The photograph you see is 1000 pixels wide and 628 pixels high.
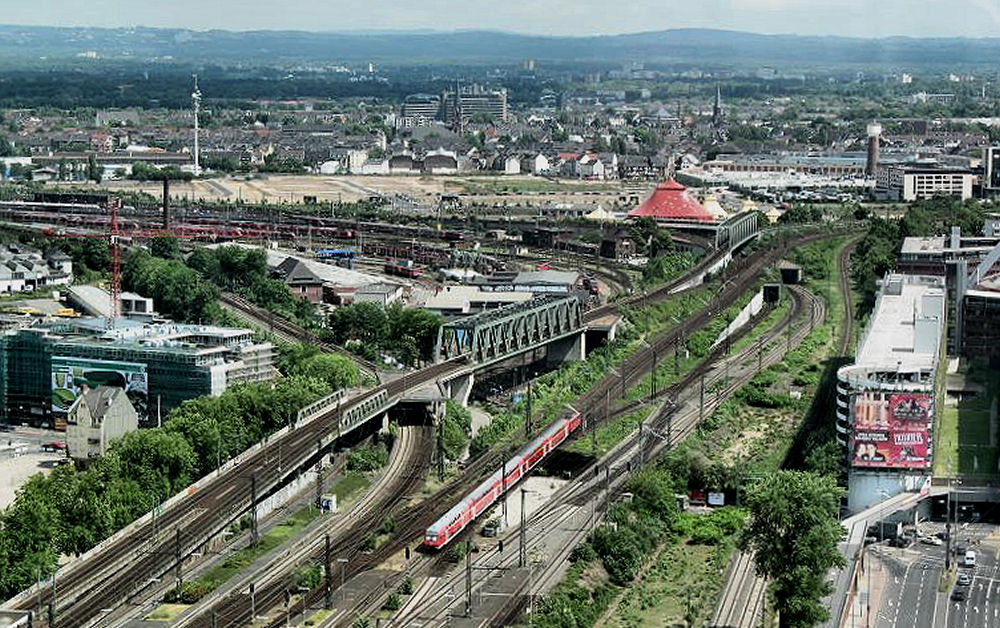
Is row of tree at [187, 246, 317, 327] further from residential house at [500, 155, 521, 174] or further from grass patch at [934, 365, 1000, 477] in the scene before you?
residential house at [500, 155, 521, 174]

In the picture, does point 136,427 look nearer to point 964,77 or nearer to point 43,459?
point 43,459

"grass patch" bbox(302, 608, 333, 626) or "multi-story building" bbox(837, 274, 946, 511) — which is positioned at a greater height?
"multi-story building" bbox(837, 274, 946, 511)

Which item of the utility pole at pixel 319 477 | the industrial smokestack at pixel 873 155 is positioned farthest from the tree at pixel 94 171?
the utility pole at pixel 319 477

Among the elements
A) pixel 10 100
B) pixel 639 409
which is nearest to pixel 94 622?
pixel 639 409

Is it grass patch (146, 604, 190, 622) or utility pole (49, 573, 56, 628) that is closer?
utility pole (49, 573, 56, 628)

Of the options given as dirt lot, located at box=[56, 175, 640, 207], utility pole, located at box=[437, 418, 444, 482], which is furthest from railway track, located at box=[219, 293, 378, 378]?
dirt lot, located at box=[56, 175, 640, 207]

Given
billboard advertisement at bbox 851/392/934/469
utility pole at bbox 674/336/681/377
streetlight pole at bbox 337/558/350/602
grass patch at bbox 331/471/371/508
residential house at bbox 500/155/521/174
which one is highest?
billboard advertisement at bbox 851/392/934/469

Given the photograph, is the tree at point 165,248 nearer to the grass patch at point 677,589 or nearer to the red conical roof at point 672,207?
the red conical roof at point 672,207
